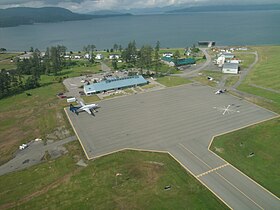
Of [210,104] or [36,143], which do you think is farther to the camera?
[210,104]

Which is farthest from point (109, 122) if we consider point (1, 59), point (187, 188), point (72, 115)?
point (1, 59)

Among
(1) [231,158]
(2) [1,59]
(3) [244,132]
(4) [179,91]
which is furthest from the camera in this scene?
(2) [1,59]

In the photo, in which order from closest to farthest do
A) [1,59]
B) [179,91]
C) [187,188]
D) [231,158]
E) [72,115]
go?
[187,188], [231,158], [72,115], [179,91], [1,59]

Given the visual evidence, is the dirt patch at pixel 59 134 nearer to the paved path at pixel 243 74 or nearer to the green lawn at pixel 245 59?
the paved path at pixel 243 74

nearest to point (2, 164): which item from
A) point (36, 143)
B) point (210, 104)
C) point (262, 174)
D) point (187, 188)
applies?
point (36, 143)

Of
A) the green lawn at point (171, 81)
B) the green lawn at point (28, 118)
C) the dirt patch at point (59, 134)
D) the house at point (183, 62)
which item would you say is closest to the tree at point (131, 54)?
the house at point (183, 62)

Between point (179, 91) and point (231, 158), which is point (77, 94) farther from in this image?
point (231, 158)

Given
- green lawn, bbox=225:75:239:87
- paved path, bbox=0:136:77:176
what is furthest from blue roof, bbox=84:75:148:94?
paved path, bbox=0:136:77:176
